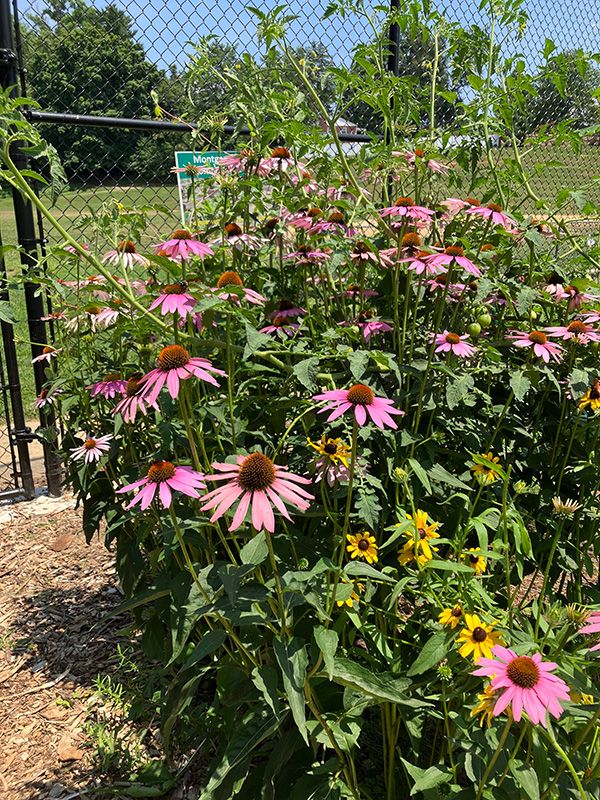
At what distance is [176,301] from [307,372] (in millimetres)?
254

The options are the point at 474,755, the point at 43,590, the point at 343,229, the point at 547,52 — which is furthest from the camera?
the point at 43,590

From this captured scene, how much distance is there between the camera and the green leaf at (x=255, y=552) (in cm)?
86

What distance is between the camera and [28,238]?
2.40 m

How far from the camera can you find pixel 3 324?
2.51m

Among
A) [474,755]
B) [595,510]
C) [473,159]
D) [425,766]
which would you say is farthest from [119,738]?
[473,159]

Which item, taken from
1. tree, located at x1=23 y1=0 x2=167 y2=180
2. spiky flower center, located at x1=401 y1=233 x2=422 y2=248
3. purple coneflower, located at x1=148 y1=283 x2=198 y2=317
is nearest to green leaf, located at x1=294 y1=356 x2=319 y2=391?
purple coneflower, located at x1=148 y1=283 x2=198 y2=317

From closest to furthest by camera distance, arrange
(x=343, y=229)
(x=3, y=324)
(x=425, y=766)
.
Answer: (x=425, y=766) < (x=343, y=229) < (x=3, y=324)

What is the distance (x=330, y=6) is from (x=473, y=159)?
1.52 feet

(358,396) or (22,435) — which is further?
(22,435)

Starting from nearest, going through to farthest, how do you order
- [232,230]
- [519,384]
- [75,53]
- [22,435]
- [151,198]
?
[519,384] < [232,230] < [22,435] < [75,53] < [151,198]

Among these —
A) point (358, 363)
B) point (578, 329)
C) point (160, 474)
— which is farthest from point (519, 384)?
point (160, 474)

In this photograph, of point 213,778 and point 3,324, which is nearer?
point 213,778

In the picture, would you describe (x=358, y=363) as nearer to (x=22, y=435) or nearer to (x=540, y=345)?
(x=540, y=345)

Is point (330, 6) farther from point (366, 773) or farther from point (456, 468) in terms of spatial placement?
point (366, 773)
